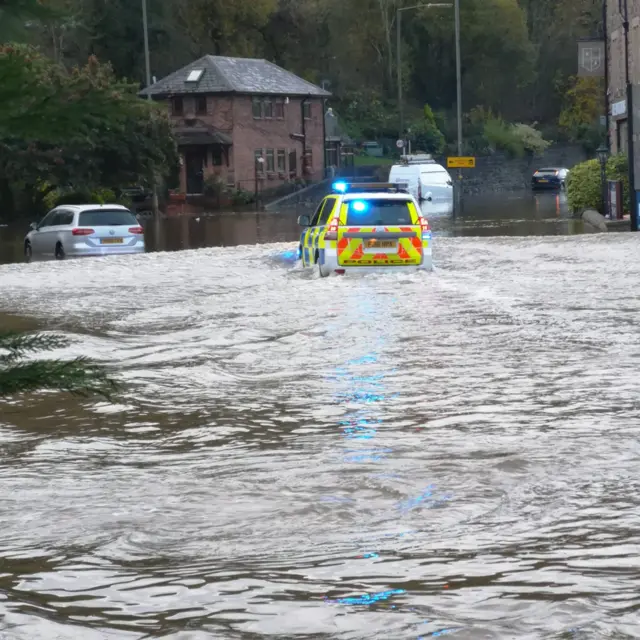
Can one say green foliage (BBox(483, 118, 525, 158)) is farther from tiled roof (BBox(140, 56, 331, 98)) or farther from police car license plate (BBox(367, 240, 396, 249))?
police car license plate (BBox(367, 240, 396, 249))

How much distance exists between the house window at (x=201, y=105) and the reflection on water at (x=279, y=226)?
578 inches

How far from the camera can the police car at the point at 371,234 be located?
77.6ft

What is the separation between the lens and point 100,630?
616 cm

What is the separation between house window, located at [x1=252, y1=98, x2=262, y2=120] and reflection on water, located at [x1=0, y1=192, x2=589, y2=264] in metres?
15.0

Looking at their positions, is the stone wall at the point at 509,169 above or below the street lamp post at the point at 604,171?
above

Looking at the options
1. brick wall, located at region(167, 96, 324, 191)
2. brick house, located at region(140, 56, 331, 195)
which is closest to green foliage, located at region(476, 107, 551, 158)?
brick wall, located at region(167, 96, 324, 191)

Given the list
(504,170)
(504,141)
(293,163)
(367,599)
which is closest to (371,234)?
(367,599)

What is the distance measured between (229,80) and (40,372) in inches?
3007

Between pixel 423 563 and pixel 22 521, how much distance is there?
95.6 inches

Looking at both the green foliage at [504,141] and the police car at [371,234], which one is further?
the green foliage at [504,141]

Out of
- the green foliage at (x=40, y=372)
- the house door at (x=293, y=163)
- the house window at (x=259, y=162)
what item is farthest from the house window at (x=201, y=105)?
the green foliage at (x=40, y=372)

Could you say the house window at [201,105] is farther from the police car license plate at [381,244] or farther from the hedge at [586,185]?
the police car license plate at [381,244]

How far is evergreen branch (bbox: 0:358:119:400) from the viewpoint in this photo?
5770 mm

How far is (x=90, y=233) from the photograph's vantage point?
105 feet
